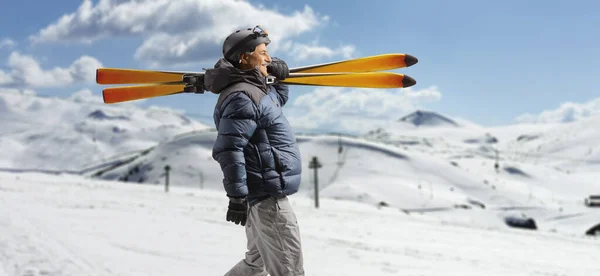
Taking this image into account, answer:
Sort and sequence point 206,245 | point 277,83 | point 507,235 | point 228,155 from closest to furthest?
point 228,155 → point 277,83 → point 206,245 → point 507,235

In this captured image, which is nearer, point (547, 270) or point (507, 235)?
point (547, 270)

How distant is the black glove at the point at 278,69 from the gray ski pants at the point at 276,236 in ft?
3.47

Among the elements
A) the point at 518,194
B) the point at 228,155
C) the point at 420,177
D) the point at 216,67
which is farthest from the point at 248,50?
the point at 518,194

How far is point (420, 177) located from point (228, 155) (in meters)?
102

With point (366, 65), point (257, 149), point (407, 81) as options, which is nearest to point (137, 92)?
point (257, 149)

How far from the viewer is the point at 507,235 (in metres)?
17.3

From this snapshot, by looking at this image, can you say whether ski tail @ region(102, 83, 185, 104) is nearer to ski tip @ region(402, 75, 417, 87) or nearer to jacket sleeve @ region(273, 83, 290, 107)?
jacket sleeve @ region(273, 83, 290, 107)

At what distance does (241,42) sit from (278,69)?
43cm

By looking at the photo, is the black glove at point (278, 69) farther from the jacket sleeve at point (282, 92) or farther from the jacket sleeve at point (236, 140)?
the jacket sleeve at point (236, 140)

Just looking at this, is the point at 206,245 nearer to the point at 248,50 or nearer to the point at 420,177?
the point at 248,50

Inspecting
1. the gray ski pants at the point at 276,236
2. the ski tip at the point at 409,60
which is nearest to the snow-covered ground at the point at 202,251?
the gray ski pants at the point at 276,236

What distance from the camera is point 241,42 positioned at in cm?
431

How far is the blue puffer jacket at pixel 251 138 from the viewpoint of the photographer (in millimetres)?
4047

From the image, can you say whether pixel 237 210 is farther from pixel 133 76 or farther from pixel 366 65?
pixel 366 65
